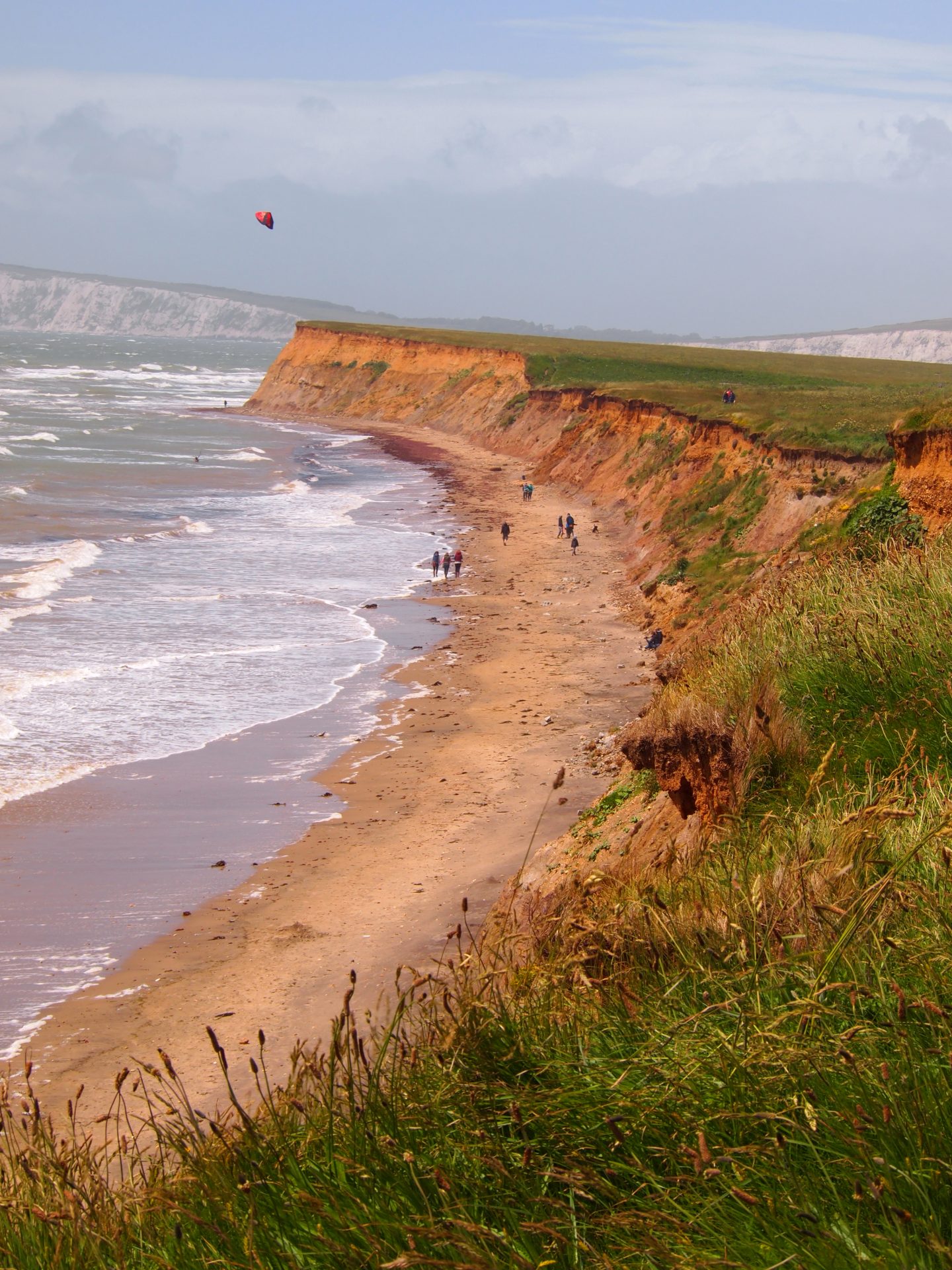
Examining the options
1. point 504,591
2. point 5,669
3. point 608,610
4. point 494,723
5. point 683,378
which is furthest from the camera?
point 683,378

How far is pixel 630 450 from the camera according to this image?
49031 millimetres

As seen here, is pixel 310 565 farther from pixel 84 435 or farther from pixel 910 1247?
pixel 84 435

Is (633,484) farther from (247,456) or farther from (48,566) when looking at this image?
(247,456)

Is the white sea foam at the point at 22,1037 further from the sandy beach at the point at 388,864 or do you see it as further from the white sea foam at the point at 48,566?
the white sea foam at the point at 48,566

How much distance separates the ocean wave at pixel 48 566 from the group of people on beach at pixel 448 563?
10354mm

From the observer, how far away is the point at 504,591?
32.4m

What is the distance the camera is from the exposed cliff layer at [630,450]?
97.1 ft

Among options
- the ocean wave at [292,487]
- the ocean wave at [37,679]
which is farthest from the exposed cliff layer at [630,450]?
the ocean wave at [37,679]

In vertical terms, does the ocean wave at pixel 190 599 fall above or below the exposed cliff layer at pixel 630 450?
below

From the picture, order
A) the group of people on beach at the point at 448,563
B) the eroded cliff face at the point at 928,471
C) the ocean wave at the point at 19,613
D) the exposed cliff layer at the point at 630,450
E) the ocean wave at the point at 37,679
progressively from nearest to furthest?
the eroded cliff face at the point at 928,471 → the ocean wave at the point at 37,679 → the ocean wave at the point at 19,613 → the exposed cliff layer at the point at 630,450 → the group of people on beach at the point at 448,563

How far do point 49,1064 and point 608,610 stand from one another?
20721mm

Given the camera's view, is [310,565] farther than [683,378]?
No

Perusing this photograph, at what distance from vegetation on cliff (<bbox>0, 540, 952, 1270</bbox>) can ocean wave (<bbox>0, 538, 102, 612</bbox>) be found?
2811cm

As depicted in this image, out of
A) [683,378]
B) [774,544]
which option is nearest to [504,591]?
[774,544]
